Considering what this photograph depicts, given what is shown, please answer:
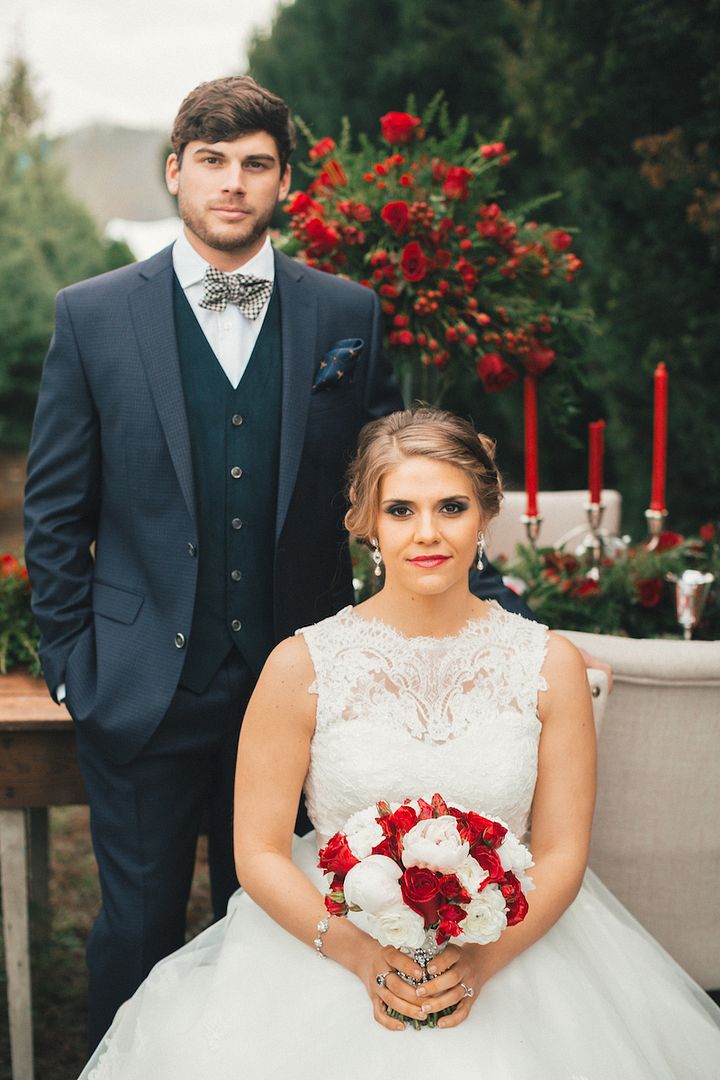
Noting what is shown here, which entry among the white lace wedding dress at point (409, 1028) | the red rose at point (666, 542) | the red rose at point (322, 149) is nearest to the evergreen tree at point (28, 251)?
the red rose at point (322, 149)

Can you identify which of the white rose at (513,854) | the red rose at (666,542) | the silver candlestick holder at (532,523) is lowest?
the white rose at (513,854)

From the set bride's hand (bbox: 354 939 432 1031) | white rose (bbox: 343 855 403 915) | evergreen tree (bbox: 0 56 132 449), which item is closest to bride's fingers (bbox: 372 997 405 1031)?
bride's hand (bbox: 354 939 432 1031)

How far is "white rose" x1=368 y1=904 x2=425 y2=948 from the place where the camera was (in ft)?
4.86

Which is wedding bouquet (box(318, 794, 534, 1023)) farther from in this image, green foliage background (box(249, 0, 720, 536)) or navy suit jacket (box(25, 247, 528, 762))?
green foliage background (box(249, 0, 720, 536))

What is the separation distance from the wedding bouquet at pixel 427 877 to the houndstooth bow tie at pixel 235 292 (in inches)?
42.5

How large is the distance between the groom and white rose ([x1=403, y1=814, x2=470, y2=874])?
78 cm

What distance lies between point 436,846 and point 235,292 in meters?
Answer: 1.18

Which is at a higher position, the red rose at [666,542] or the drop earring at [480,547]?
the drop earring at [480,547]

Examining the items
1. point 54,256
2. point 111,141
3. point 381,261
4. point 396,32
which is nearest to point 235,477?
point 381,261

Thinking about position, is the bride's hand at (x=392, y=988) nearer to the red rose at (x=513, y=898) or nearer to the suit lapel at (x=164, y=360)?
the red rose at (x=513, y=898)

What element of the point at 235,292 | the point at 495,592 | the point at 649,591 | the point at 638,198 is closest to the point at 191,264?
the point at 235,292

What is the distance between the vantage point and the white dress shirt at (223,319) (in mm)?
2172

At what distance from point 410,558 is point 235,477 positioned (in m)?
0.44

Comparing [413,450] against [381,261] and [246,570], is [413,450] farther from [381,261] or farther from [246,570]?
[381,261]
